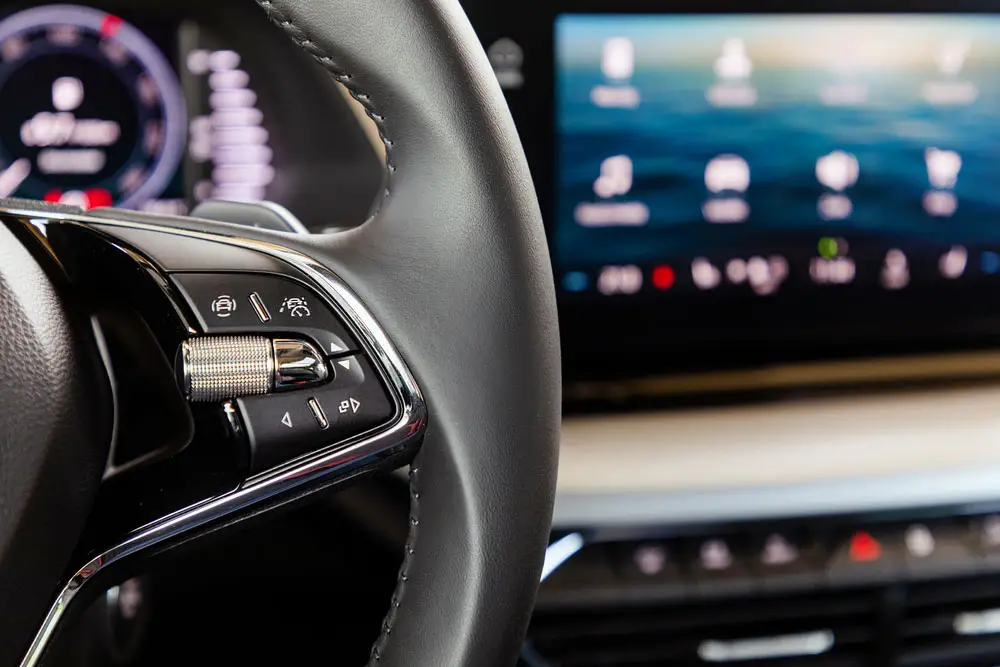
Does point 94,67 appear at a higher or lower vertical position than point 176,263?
higher

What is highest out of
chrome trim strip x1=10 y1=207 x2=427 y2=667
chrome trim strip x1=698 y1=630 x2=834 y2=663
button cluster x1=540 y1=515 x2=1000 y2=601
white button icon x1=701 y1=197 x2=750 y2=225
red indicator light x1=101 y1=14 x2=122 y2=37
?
red indicator light x1=101 y1=14 x2=122 y2=37

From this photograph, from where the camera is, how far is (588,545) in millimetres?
769

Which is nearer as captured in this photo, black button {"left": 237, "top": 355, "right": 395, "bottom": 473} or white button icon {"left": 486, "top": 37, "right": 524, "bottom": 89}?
black button {"left": 237, "top": 355, "right": 395, "bottom": 473}

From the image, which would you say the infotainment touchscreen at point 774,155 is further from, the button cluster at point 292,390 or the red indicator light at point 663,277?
the button cluster at point 292,390

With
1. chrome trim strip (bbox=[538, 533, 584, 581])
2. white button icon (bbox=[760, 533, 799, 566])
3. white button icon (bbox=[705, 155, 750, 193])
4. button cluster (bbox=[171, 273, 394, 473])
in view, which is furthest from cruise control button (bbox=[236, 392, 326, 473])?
white button icon (bbox=[705, 155, 750, 193])

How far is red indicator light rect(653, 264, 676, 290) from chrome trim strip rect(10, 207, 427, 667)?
0.72 m

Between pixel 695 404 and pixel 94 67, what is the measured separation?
0.70m

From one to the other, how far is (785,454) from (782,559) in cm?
10

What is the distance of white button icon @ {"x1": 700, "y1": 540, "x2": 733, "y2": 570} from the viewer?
0.79 metres

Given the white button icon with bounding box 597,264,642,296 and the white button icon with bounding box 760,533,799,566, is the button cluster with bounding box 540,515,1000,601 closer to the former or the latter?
the white button icon with bounding box 760,533,799,566

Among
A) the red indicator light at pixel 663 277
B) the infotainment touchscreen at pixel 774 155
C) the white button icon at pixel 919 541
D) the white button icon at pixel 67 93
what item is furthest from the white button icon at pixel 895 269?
the white button icon at pixel 67 93

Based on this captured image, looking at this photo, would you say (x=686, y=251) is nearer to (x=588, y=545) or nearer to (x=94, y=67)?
(x=588, y=545)

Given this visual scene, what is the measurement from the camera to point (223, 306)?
0.35 m

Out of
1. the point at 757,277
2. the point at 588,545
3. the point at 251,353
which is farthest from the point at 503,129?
the point at 757,277
